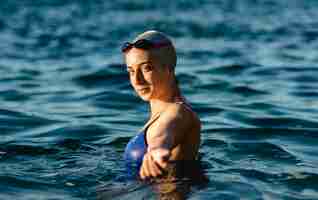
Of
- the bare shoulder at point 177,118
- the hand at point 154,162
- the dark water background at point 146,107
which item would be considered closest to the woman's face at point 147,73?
the bare shoulder at point 177,118

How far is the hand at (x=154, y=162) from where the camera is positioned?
5953 millimetres

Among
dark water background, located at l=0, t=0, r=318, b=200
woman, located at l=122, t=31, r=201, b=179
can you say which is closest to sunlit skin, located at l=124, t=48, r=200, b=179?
woman, located at l=122, t=31, r=201, b=179

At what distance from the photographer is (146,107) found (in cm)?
1078

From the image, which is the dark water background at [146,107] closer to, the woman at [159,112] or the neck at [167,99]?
the woman at [159,112]

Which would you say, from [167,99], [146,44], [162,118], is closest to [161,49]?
[146,44]

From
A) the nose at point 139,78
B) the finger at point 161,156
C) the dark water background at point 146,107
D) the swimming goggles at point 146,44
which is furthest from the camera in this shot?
the dark water background at point 146,107

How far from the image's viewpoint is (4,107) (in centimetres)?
1083

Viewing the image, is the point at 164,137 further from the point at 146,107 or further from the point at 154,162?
the point at 146,107

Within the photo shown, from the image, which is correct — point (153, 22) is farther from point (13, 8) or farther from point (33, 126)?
point (33, 126)

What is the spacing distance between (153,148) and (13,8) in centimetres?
2548

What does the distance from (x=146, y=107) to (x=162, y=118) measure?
182 inches

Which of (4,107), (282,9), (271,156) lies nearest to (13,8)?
(282,9)

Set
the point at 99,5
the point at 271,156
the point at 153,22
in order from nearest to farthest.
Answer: the point at 271,156
the point at 153,22
the point at 99,5

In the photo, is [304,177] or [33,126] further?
[33,126]
